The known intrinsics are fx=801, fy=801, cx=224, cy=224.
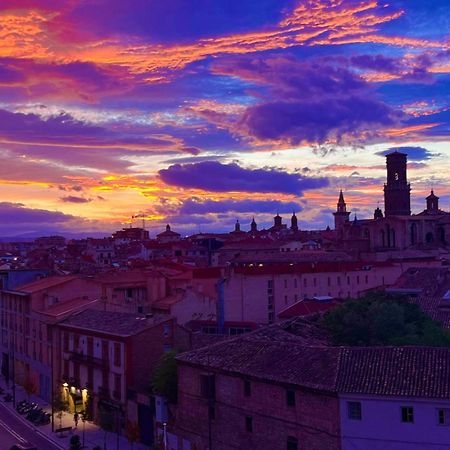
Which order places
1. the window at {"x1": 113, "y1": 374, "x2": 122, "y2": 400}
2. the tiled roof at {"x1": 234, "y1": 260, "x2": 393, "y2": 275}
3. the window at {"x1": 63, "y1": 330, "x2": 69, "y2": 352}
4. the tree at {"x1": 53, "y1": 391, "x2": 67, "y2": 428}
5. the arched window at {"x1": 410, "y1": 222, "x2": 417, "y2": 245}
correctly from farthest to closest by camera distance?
the arched window at {"x1": 410, "y1": 222, "x2": 417, "y2": 245}, the tiled roof at {"x1": 234, "y1": 260, "x2": 393, "y2": 275}, the window at {"x1": 63, "y1": 330, "x2": 69, "y2": 352}, the tree at {"x1": 53, "y1": 391, "x2": 67, "y2": 428}, the window at {"x1": 113, "y1": 374, "x2": 122, "y2": 400}

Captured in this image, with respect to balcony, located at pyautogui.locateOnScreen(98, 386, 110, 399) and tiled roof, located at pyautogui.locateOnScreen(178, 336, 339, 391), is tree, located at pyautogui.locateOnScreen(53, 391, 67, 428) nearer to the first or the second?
balcony, located at pyautogui.locateOnScreen(98, 386, 110, 399)

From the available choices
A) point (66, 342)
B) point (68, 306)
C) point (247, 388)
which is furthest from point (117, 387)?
point (247, 388)

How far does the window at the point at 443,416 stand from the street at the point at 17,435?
21.7 m

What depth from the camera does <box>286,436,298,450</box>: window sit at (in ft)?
103

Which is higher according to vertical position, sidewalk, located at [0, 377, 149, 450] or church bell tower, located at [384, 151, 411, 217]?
church bell tower, located at [384, 151, 411, 217]

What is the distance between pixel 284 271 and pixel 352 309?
3030 cm

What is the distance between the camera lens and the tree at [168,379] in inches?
1560

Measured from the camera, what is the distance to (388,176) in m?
160

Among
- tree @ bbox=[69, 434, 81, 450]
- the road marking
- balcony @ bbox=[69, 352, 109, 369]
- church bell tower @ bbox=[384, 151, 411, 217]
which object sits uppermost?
church bell tower @ bbox=[384, 151, 411, 217]

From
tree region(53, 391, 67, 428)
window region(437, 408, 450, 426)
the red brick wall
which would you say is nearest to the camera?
window region(437, 408, 450, 426)

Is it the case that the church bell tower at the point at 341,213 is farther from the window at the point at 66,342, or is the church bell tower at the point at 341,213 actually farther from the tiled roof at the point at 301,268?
the window at the point at 66,342

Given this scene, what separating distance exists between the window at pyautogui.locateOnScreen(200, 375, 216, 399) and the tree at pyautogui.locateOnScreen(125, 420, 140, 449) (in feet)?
20.6

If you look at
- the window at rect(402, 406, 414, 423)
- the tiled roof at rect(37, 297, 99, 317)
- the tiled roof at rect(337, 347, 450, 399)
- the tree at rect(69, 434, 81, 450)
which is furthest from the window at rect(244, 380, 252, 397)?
the tiled roof at rect(37, 297, 99, 317)

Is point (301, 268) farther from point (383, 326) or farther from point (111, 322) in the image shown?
point (383, 326)
